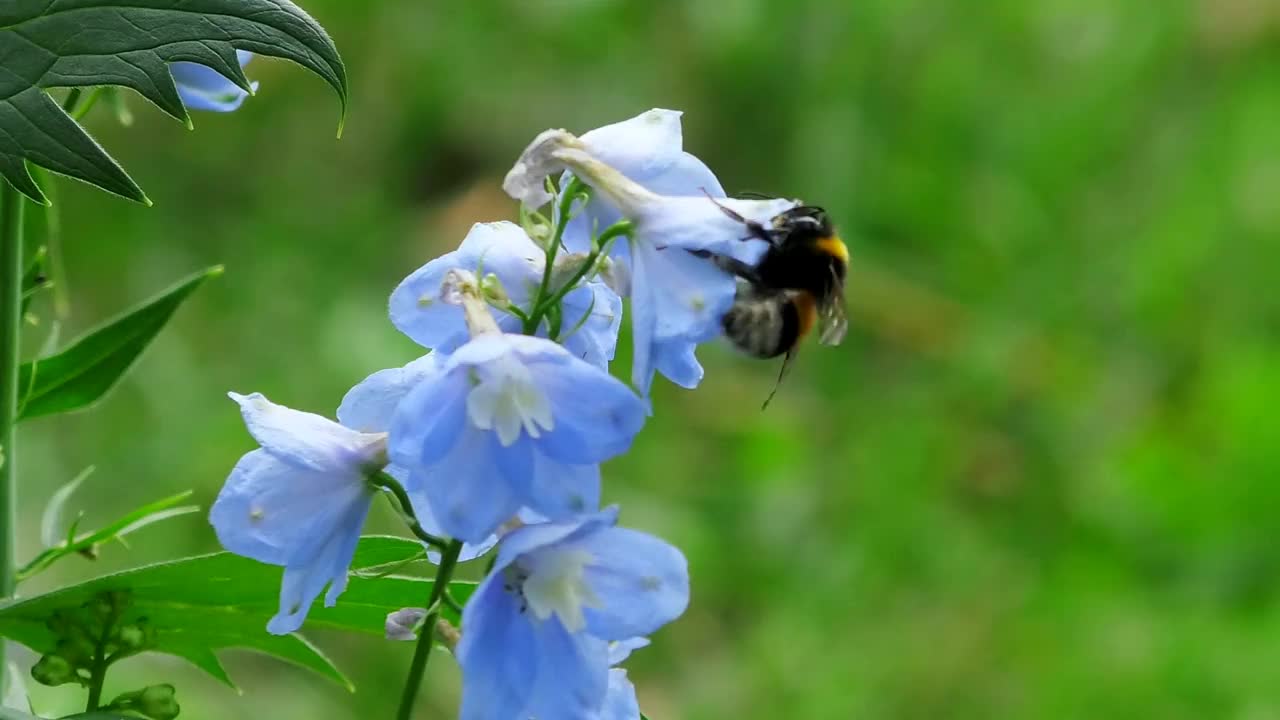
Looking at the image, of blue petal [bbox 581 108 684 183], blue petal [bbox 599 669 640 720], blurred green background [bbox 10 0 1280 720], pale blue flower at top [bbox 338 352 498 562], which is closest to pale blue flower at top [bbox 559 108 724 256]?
blue petal [bbox 581 108 684 183]

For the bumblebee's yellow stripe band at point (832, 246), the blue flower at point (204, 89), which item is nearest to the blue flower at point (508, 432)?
the bumblebee's yellow stripe band at point (832, 246)

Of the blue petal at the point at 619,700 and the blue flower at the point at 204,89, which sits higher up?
the blue flower at the point at 204,89

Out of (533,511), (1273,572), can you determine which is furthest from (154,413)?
(533,511)

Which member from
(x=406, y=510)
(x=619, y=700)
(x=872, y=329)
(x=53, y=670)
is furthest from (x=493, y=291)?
(x=872, y=329)

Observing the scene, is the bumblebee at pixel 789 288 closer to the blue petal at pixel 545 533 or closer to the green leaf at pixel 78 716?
the blue petal at pixel 545 533

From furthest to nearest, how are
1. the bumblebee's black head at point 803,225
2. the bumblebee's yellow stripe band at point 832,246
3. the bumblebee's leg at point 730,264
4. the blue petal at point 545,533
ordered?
1. the bumblebee's yellow stripe band at point 832,246
2. the bumblebee's black head at point 803,225
3. the bumblebee's leg at point 730,264
4. the blue petal at point 545,533

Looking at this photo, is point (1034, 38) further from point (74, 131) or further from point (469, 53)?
point (74, 131)
